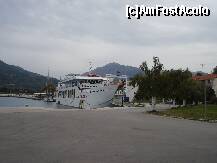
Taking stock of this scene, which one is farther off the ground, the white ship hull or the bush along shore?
the white ship hull

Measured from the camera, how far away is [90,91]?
239 feet

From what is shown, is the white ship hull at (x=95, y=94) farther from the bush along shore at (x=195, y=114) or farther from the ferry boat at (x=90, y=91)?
the bush along shore at (x=195, y=114)

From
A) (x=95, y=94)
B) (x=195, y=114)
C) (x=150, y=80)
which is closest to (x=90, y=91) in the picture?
(x=95, y=94)

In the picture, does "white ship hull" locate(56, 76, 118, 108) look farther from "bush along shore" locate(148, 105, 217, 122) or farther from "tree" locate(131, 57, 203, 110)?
"bush along shore" locate(148, 105, 217, 122)

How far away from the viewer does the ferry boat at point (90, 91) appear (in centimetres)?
7150

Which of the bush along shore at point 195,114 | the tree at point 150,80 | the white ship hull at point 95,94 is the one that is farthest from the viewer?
the white ship hull at point 95,94

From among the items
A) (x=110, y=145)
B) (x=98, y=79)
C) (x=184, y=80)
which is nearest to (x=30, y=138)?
(x=110, y=145)

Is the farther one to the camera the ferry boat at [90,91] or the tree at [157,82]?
the ferry boat at [90,91]

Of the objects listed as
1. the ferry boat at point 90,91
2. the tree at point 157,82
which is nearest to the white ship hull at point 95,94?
the ferry boat at point 90,91

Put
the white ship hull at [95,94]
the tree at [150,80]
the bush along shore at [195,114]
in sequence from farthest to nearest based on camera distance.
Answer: the white ship hull at [95,94] < the tree at [150,80] < the bush along shore at [195,114]

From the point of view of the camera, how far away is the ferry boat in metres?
71.5

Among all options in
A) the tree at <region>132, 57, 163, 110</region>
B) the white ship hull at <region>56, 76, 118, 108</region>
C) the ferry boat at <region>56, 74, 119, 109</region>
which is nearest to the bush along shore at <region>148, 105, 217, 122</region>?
the tree at <region>132, 57, 163, 110</region>

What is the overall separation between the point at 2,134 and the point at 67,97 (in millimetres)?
72529

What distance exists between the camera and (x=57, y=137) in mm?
14570
